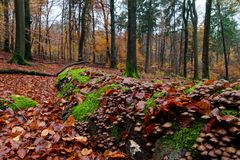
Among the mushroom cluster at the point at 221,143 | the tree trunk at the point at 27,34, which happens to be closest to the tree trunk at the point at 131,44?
the mushroom cluster at the point at 221,143

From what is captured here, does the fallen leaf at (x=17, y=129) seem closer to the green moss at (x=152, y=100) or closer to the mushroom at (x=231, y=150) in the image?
the green moss at (x=152, y=100)

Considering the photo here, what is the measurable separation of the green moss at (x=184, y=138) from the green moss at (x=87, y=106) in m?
1.89

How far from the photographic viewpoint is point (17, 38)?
1473 centimetres

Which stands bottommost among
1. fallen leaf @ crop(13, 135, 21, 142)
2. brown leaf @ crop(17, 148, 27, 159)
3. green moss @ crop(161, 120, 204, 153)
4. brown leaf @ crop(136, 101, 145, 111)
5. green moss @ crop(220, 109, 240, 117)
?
brown leaf @ crop(17, 148, 27, 159)

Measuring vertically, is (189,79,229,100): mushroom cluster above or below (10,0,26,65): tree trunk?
below

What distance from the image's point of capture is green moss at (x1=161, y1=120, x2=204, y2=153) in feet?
9.12

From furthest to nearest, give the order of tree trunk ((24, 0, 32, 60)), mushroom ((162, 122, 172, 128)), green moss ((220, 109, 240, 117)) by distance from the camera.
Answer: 1. tree trunk ((24, 0, 32, 60))
2. mushroom ((162, 122, 172, 128))
3. green moss ((220, 109, 240, 117))

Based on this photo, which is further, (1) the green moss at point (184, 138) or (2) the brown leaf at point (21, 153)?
(2) the brown leaf at point (21, 153)

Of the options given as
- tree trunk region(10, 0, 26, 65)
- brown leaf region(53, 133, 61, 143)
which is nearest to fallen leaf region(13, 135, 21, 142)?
brown leaf region(53, 133, 61, 143)

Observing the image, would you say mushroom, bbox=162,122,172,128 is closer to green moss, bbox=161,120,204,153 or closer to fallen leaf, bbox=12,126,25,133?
green moss, bbox=161,120,204,153

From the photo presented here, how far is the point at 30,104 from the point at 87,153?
300cm

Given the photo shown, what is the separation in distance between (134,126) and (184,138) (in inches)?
33.6

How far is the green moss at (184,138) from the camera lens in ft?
9.12

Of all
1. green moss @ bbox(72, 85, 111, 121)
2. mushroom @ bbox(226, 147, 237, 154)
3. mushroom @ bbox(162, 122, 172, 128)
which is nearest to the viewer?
mushroom @ bbox(226, 147, 237, 154)
